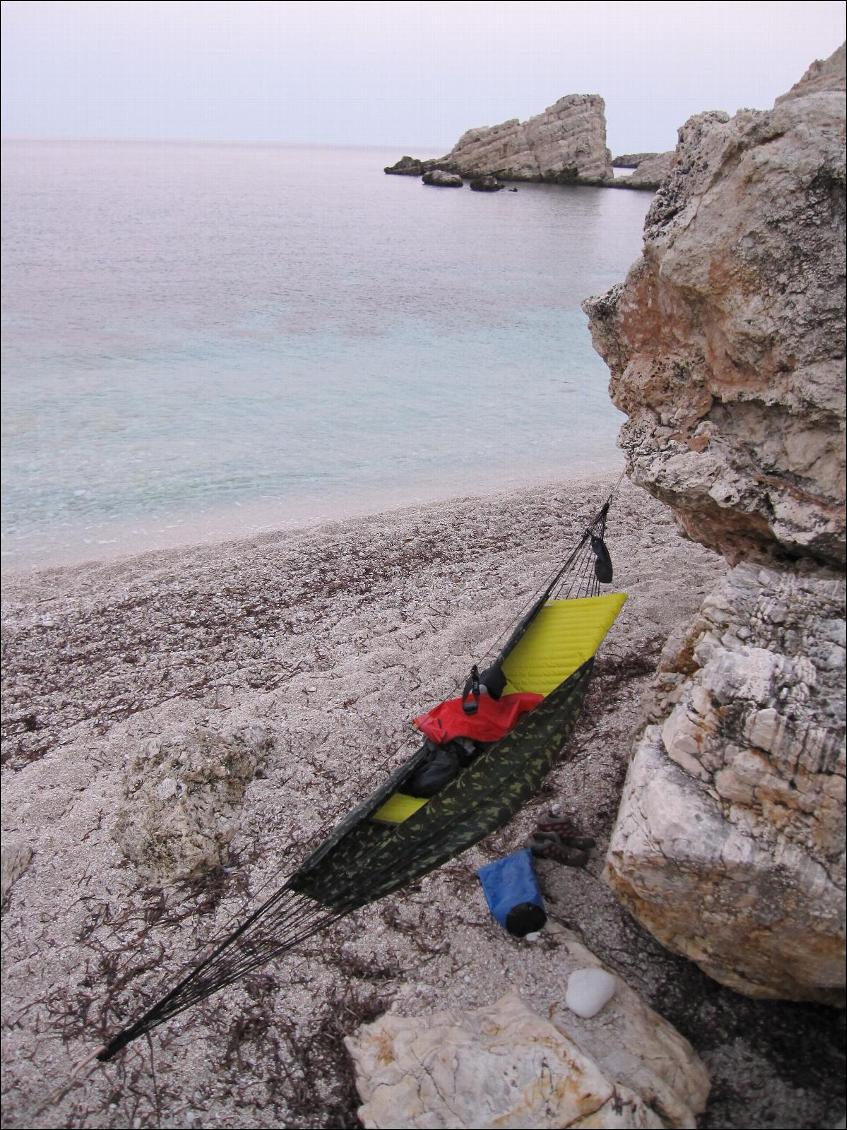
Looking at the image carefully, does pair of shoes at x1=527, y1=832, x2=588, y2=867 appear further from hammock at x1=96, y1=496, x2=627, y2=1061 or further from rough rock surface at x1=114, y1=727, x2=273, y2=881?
rough rock surface at x1=114, y1=727, x2=273, y2=881

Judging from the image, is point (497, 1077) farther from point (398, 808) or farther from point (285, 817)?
point (285, 817)

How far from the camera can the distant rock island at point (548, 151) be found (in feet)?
151

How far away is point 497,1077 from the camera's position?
7.61 feet

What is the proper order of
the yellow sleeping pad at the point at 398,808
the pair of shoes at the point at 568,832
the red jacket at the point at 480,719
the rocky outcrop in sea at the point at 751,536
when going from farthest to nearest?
the red jacket at the point at 480,719 → the pair of shoes at the point at 568,832 → the yellow sleeping pad at the point at 398,808 → the rocky outcrop in sea at the point at 751,536

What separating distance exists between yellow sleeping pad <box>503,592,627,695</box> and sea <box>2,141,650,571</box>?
408 cm

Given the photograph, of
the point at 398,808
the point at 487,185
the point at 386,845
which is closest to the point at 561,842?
the point at 398,808

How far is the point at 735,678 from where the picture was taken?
2.53 meters

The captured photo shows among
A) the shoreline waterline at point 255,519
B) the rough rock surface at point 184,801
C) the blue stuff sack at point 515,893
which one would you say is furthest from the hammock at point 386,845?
the shoreline waterline at point 255,519

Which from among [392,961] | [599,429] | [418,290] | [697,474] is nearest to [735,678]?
[697,474]

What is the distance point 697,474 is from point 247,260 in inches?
837

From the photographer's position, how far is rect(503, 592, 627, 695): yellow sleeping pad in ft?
13.4

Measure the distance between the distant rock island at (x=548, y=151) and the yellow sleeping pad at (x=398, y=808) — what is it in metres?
50.1

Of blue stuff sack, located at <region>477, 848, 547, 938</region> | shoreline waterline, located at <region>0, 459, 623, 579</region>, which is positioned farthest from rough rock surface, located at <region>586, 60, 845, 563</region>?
shoreline waterline, located at <region>0, 459, 623, 579</region>

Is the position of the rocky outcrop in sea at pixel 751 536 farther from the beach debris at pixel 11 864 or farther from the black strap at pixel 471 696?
the beach debris at pixel 11 864
